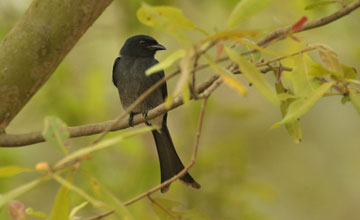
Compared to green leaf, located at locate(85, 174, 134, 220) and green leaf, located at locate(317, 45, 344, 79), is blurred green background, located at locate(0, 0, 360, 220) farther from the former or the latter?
green leaf, located at locate(85, 174, 134, 220)

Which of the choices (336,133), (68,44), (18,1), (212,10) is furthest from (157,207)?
(336,133)

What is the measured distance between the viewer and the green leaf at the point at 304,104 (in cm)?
184

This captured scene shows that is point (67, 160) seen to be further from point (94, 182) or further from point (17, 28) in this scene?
point (17, 28)

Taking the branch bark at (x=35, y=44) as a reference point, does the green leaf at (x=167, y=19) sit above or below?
above

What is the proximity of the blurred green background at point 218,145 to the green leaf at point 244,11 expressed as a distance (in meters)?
1.06

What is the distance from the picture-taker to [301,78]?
77.9 inches

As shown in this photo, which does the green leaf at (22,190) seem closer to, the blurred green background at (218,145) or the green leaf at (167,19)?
the green leaf at (167,19)

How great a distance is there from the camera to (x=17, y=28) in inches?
108

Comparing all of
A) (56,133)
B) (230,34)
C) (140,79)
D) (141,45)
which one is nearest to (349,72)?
(230,34)

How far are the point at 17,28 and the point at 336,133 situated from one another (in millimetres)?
5765

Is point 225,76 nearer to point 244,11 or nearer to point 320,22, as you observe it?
point 244,11

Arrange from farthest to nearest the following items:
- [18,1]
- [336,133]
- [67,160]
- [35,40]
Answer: [336,133] < [18,1] < [35,40] < [67,160]

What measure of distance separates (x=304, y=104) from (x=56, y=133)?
28.1 inches

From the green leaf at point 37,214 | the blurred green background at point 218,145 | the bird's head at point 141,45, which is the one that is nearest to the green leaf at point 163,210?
the green leaf at point 37,214
